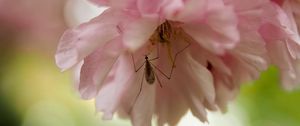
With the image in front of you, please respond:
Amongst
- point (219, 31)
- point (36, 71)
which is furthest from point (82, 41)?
point (36, 71)

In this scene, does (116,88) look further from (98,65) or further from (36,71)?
(36,71)

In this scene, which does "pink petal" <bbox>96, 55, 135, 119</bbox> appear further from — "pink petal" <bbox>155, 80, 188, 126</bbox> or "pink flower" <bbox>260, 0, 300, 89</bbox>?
"pink flower" <bbox>260, 0, 300, 89</bbox>

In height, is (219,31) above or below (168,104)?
above

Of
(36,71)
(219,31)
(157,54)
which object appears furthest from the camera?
(36,71)

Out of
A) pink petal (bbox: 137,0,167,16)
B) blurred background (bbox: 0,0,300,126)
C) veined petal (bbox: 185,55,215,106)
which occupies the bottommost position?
blurred background (bbox: 0,0,300,126)

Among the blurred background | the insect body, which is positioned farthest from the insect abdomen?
the blurred background

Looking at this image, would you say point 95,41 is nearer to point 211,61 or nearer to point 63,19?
point 211,61

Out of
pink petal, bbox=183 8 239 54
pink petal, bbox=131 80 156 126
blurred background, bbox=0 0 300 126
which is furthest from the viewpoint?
blurred background, bbox=0 0 300 126
